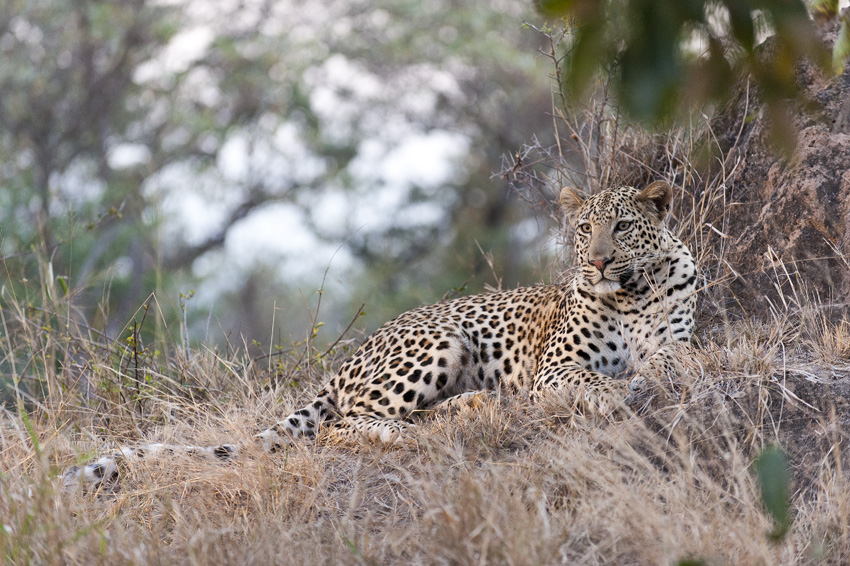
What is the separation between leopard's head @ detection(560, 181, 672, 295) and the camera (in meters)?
5.41

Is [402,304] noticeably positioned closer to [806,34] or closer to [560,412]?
[560,412]

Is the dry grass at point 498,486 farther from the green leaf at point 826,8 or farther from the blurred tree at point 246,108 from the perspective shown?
the blurred tree at point 246,108

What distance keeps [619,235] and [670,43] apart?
3451mm

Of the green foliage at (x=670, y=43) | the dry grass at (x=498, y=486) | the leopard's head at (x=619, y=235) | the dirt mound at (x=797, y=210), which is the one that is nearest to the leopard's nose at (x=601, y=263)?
the leopard's head at (x=619, y=235)

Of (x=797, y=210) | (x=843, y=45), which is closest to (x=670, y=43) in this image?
(x=843, y=45)

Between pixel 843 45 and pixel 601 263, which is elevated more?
pixel 843 45

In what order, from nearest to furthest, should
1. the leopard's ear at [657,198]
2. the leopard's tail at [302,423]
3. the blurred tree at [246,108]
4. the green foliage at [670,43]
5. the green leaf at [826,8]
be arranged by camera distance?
the green foliage at [670,43] < the green leaf at [826,8] < the leopard's tail at [302,423] < the leopard's ear at [657,198] < the blurred tree at [246,108]

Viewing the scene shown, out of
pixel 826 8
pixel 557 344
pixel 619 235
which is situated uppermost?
pixel 826 8

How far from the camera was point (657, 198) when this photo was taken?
5.66 meters

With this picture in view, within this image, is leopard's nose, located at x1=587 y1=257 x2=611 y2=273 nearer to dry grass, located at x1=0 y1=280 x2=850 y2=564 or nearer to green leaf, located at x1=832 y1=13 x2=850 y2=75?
dry grass, located at x1=0 y1=280 x2=850 y2=564

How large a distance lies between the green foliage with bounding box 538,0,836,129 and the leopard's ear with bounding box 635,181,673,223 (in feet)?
11.1

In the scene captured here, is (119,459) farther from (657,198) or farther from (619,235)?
(657,198)

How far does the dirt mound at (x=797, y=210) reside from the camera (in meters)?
5.89

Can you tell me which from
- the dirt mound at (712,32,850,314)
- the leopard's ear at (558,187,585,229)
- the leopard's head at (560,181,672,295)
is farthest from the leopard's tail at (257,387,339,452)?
the dirt mound at (712,32,850,314)
